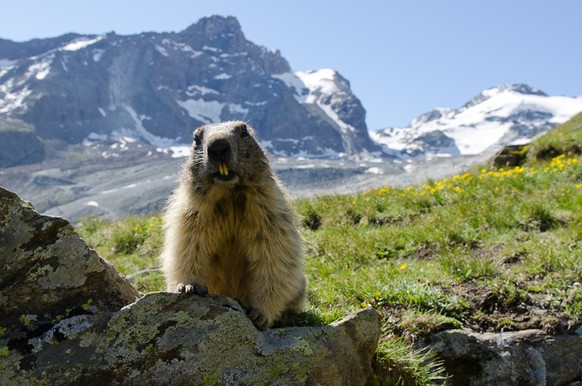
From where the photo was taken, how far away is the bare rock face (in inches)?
153

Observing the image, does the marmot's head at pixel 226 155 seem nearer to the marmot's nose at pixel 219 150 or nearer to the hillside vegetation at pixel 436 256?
the marmot's nose at pixel 219 150

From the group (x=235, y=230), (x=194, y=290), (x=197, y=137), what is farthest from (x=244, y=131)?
(x=194, y=290)

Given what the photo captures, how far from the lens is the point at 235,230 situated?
5.61m

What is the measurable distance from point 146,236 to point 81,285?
22.6ft

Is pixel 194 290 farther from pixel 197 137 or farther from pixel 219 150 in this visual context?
pixel 197 137

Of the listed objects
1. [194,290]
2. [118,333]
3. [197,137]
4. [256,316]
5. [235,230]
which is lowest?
[256,316]

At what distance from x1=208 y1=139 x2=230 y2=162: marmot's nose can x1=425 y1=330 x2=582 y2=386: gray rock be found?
10.3ft

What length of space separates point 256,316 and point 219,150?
1.63 metres

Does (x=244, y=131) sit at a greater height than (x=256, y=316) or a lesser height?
greater

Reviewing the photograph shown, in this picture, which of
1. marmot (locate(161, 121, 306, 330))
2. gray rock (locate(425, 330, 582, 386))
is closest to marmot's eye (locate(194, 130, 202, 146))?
marmot (locate(161, 121, 306, 330))

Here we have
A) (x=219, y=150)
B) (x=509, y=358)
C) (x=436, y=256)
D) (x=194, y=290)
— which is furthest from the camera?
(x=436, y=256)

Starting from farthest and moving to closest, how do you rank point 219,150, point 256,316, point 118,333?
point 219,150 < point 256,316 < point 118,333

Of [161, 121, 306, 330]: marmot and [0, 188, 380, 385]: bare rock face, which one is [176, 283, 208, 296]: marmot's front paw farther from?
[161, 121, 306, 330]: marmot

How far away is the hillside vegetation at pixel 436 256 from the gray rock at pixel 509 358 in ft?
0.64
